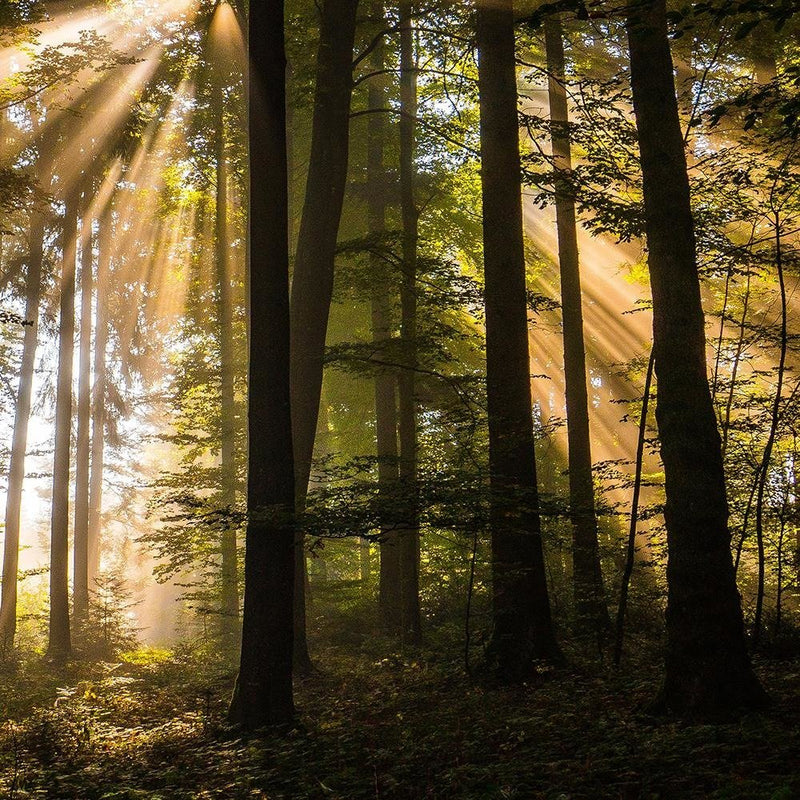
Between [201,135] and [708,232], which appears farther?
[201,135]

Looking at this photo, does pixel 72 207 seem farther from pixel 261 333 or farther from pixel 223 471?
pixel 261 333

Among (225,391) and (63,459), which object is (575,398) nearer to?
(225,391)

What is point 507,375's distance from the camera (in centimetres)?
963

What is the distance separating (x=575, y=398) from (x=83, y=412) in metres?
13.9

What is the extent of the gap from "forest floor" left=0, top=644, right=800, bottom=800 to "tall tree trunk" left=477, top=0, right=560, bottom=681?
2.09ft

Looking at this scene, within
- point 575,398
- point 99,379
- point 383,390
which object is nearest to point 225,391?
point 383,390

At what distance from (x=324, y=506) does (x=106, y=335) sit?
700 inches

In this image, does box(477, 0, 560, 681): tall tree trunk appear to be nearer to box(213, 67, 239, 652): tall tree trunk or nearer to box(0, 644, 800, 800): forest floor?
box(0, 644, 800, 800): forest floor

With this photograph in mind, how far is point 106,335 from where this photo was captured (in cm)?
2389

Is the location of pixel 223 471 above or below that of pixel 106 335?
below

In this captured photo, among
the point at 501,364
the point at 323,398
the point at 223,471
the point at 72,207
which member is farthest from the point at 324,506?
the point at 323,398

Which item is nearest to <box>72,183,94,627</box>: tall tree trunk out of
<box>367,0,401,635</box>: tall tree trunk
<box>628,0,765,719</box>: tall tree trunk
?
<box>367,0,401,635</box>: tall tree trunk

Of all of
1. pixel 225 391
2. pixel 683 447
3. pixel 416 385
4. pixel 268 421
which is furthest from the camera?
pixel 225 391

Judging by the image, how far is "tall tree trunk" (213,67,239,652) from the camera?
731 inches
